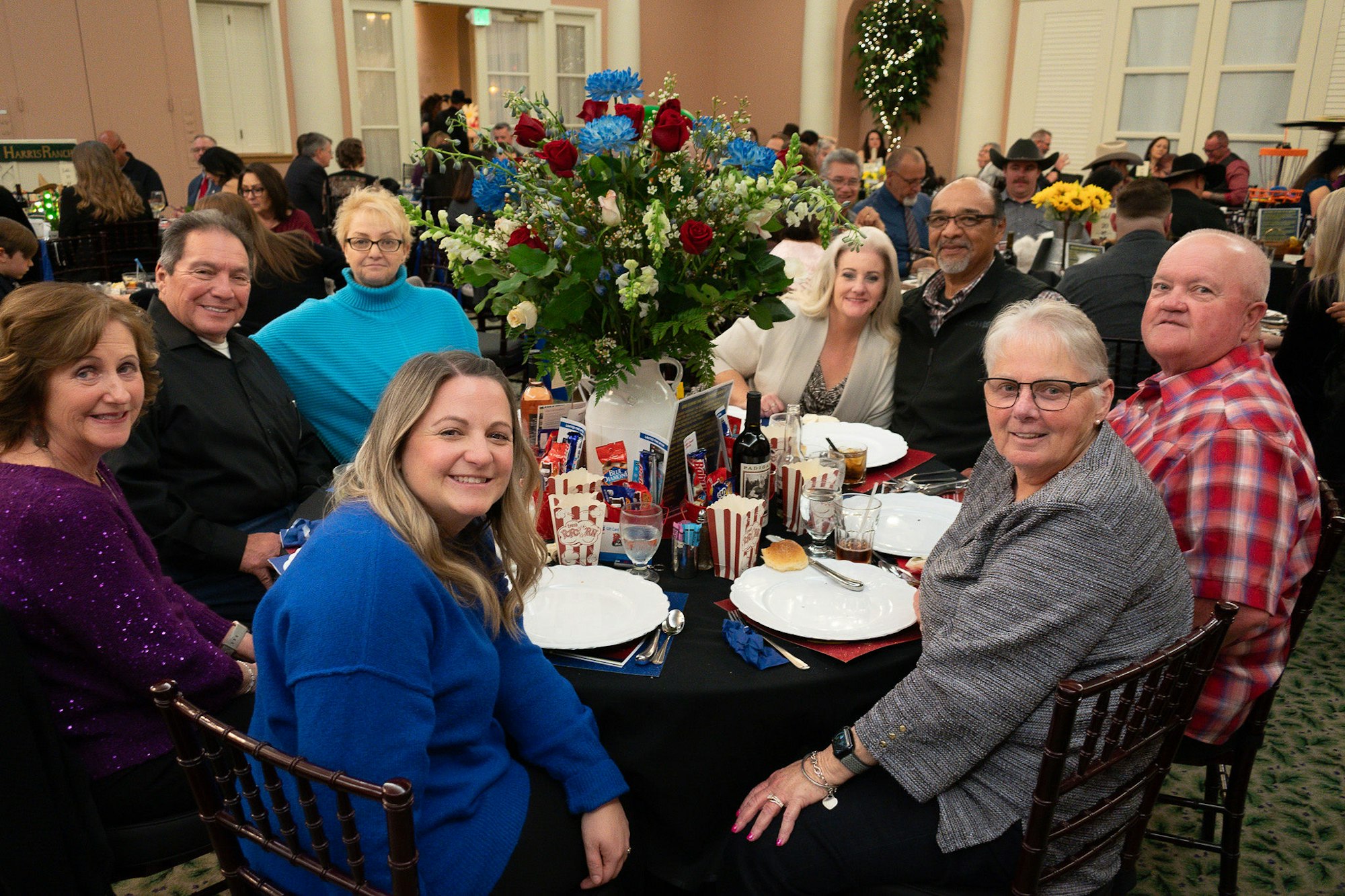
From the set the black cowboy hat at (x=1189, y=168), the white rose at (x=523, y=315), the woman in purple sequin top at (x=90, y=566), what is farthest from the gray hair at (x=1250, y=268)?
the black cowboy hat at (x=1189, y=168)

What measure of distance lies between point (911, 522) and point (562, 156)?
1055mm

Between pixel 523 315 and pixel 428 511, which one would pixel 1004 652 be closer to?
pixel 428 511

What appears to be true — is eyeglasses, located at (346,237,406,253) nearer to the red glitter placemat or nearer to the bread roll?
the bread roll

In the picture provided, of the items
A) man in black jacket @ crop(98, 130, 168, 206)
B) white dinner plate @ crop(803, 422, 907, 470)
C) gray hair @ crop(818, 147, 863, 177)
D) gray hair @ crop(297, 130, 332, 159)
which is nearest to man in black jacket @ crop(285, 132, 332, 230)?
gray hair @ crop(297, 130, 332, 159)

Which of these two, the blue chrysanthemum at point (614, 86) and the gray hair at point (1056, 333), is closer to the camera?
the gray hair at point (1056, 333)

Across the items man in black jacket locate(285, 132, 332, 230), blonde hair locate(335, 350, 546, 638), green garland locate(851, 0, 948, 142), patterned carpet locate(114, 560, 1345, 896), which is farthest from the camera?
green garland locate(851, 0, 948, 142)

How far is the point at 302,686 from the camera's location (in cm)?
114

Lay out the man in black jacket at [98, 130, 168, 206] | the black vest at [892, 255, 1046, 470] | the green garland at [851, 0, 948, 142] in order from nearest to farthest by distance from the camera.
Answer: the black vest at [892, 255, 1046, 470] → the man in black jacket at [98, 130, 168, 206] → the green garland at [851, 0, 948, 142]

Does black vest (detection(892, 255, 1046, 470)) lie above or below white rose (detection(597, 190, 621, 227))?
below

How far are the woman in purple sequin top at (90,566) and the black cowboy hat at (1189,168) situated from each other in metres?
5.54

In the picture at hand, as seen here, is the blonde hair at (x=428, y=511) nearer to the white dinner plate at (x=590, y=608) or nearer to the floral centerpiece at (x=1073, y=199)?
the white dinner plate at (x=590, y=608)

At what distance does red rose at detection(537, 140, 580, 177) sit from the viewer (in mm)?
1667

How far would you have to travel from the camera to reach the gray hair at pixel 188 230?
7.72 ft

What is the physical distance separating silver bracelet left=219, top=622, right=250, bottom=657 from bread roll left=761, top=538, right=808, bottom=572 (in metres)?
1.09
